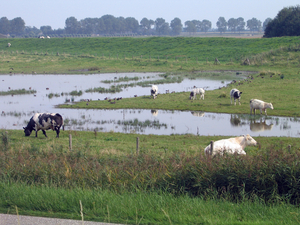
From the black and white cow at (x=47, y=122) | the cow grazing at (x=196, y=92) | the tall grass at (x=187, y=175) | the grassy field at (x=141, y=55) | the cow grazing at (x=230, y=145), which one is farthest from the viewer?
the grassy field at (x=141, y=55)

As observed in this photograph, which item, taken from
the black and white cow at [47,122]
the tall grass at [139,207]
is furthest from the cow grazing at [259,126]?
the tall grass at [139,207]

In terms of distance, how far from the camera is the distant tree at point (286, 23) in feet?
287

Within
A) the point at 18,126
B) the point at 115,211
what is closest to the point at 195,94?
the point at 18,126

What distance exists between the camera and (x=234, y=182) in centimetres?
927

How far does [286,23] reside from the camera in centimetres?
8950

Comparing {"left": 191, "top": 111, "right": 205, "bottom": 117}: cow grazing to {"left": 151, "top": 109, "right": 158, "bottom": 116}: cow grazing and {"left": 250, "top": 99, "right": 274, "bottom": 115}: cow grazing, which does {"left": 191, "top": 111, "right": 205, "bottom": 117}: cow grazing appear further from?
{"left": 250, "top": 99, "right": 274, "bottom": 115}: cow grazing

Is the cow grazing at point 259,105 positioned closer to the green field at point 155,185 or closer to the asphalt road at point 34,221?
the green field at point 155,185

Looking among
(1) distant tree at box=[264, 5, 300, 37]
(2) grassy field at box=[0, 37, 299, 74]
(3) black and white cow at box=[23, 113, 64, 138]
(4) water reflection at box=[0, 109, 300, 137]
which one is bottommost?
(4) water reflection at box=[0, 109, 300, 137]

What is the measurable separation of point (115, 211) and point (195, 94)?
977 inches

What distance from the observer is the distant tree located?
8750 centimetres

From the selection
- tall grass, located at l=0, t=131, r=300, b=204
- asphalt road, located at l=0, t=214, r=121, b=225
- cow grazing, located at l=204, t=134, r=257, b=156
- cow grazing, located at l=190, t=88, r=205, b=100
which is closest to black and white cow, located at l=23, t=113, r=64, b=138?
tall grass, located at l=0, t=131, r=300, b=204

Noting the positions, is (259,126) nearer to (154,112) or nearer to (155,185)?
Result: (154,112)

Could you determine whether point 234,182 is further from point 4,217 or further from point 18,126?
point 18,126

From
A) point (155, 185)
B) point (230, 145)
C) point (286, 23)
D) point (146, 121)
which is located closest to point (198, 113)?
point (146, 121)
